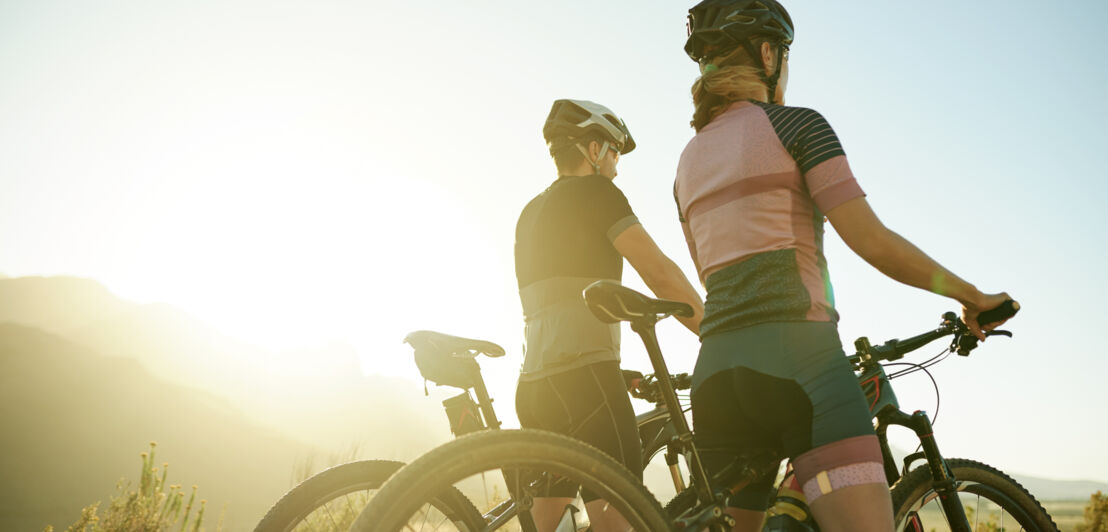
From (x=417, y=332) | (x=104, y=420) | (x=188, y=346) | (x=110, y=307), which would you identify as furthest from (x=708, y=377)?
(x=110, y=307)

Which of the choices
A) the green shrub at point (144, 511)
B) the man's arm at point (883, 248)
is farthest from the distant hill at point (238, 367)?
the man's arm at point (883, 248)

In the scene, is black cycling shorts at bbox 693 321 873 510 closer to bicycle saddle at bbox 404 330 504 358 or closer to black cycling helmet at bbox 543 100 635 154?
bicycle saddle at bbox 404 330 504 358

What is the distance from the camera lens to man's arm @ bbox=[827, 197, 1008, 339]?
6.21 ft

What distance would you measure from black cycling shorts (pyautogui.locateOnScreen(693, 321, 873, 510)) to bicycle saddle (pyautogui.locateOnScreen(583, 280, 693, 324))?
0.26 meters

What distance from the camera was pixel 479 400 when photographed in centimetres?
305

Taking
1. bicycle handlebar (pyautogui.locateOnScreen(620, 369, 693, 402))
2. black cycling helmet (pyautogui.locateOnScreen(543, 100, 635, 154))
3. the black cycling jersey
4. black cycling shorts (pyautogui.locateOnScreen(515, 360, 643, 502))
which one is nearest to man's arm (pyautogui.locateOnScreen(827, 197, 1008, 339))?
the black cycling jersey

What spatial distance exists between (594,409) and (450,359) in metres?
0.75

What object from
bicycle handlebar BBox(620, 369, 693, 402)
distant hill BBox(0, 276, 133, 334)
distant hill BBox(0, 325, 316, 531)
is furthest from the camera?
distant hill BBox(0, 276, 133, 334)

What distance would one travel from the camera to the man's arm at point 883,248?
6.21 feet

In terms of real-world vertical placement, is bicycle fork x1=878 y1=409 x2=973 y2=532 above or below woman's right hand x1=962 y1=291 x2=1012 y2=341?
below

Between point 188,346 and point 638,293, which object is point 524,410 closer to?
point 638,293

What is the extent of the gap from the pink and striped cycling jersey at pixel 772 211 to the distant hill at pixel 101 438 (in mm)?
54592

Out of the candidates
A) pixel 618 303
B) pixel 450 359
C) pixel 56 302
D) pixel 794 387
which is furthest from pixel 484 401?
pixel 56 302

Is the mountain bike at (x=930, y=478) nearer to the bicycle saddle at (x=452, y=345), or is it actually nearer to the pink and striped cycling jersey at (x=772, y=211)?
the pink and striped cycling jersey at (x=772, y=211)
